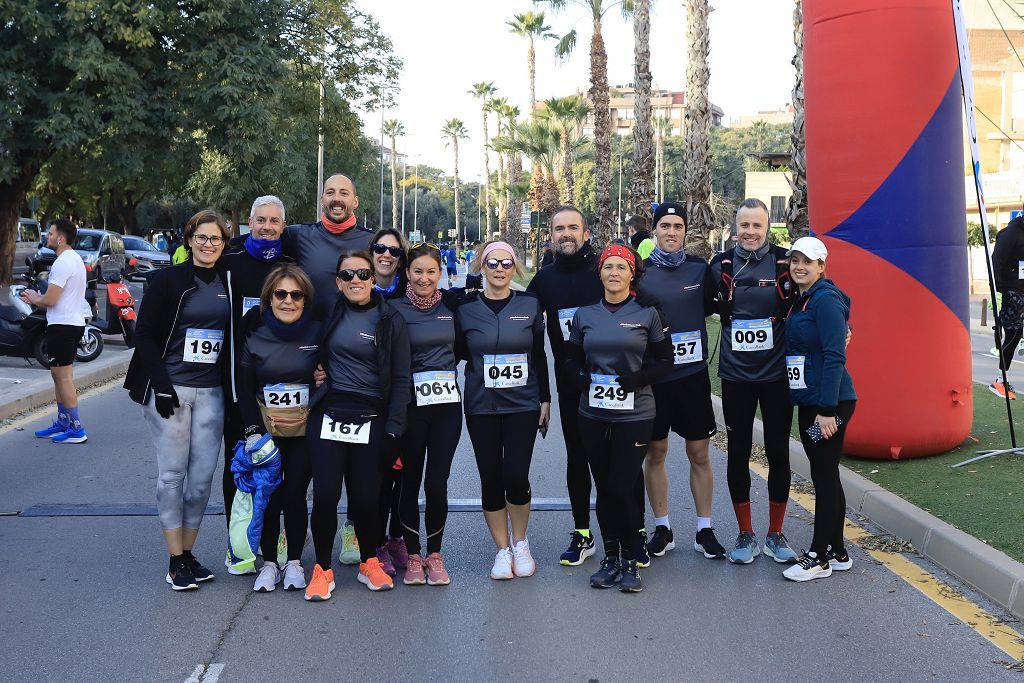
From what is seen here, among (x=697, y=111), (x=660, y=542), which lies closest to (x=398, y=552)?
(x=660, y=542)

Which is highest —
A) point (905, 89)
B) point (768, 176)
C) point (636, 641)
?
point (768, 176)

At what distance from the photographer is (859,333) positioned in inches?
314

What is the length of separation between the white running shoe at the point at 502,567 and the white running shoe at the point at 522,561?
5 centimetres

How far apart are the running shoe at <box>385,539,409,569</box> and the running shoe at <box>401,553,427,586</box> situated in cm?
22

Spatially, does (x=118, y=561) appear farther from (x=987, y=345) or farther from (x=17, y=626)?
(x=987, y=345)

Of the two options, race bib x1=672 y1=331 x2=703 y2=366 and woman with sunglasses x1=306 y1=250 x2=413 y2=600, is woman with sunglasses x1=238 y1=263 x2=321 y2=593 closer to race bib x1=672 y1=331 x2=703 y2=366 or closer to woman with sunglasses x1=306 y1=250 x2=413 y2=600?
woman with sunglasses x1=306 y1=250 x2=413 y2=600

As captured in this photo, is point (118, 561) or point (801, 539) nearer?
point (118, 561)

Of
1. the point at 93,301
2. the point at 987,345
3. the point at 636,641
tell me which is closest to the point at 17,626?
the point at 636,641

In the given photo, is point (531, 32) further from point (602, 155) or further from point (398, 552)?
point (398, 552)

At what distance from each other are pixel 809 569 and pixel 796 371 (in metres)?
1.06

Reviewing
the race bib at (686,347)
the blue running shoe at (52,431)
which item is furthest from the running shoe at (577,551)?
the blue running shoe at (52,431)

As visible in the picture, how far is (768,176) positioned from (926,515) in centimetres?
8190

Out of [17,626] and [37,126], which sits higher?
[37,126]

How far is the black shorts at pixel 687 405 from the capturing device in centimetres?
605
